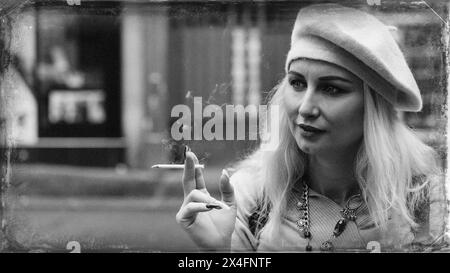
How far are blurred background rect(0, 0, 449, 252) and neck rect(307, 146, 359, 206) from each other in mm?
289

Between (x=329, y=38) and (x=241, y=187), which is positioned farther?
(x=241, y=187)

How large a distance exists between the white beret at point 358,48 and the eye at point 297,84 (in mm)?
67

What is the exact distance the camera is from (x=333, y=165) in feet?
9.45

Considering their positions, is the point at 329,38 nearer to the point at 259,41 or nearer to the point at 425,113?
the point at 259,41

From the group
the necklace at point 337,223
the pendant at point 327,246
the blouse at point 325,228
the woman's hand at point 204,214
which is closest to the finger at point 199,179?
the woman's hand at point 204,214

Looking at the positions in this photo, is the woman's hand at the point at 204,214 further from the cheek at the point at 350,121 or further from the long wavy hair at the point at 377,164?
the cheek at the point at 350,121

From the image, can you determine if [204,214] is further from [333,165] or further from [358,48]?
[358,48]

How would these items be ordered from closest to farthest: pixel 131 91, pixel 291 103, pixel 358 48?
pixel 358 48, pixel 291 103, pixel 131 91

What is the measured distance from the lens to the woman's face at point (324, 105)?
2727 millimetres

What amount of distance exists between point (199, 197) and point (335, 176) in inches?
23.2

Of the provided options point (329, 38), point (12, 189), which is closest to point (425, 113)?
point (329, 38)

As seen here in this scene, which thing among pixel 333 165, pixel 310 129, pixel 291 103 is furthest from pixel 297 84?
pixel 333 165

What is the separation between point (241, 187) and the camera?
2.89 metres

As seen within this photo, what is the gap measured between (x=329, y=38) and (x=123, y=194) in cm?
111
